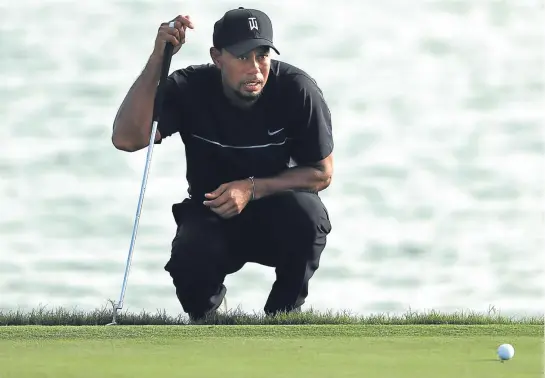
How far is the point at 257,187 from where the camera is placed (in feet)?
18.1

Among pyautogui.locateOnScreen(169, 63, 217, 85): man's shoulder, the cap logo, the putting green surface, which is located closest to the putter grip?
pyautogui.locateOnScreen(169, 63, 217, 85): man's shoulder

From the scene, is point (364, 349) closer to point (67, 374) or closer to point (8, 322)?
point (67, 374)

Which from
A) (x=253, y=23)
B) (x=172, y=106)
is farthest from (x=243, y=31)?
(x=172, y=106)

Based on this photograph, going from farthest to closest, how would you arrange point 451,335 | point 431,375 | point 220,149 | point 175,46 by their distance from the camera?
point 220,149 < point 175,46 < point 451,335 < point 431,375

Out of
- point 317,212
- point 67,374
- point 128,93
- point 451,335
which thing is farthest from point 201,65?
point 67,374

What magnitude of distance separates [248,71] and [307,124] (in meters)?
0.44

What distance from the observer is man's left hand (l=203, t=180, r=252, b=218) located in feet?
17.6

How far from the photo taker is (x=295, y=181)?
5664mm

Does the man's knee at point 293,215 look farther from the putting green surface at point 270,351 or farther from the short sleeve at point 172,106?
the putting green surface at point 270,351

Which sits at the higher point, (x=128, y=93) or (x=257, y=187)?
(x=128, y=93)

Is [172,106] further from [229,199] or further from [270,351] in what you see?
[270,351]

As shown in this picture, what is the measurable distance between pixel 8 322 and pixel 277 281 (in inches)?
56.5

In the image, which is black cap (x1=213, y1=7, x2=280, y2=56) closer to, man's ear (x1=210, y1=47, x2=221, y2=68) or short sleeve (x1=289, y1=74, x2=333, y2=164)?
man's ear (x1=210, y1=47, x2=221, y2=68)

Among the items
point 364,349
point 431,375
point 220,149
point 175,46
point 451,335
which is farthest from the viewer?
point 220,149
